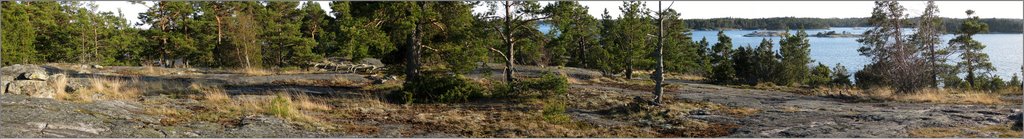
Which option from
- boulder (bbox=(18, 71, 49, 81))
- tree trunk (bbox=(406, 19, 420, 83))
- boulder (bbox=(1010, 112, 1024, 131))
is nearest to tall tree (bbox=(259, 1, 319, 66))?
tree trunk (bbox=(406, 19, 420, 83))

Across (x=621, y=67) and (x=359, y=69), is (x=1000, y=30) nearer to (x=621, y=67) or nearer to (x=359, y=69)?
(x=621, y=67)

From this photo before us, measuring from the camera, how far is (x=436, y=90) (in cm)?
1714

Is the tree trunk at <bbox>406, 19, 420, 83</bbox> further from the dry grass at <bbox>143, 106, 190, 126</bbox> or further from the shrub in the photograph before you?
the dry grass at <bbox>143, 106, 190, 126</bbox>

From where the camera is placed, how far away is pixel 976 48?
1565 inches

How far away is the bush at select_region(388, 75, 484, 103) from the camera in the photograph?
55.5 ft

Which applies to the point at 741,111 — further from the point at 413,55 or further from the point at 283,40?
the point at 283,40

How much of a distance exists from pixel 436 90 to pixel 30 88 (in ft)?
30.2

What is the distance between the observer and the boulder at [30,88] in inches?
474

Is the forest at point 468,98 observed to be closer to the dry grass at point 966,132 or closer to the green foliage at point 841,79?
the dry grass at point 966,132

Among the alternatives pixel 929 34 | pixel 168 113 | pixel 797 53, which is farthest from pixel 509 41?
pixel 797 53

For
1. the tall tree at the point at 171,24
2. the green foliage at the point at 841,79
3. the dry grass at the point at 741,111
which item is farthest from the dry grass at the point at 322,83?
the green foliage at the point at 841,79

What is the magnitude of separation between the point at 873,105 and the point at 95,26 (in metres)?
55.2

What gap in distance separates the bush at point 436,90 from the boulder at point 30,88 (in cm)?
804

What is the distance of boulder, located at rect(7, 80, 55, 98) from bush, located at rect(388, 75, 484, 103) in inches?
316
